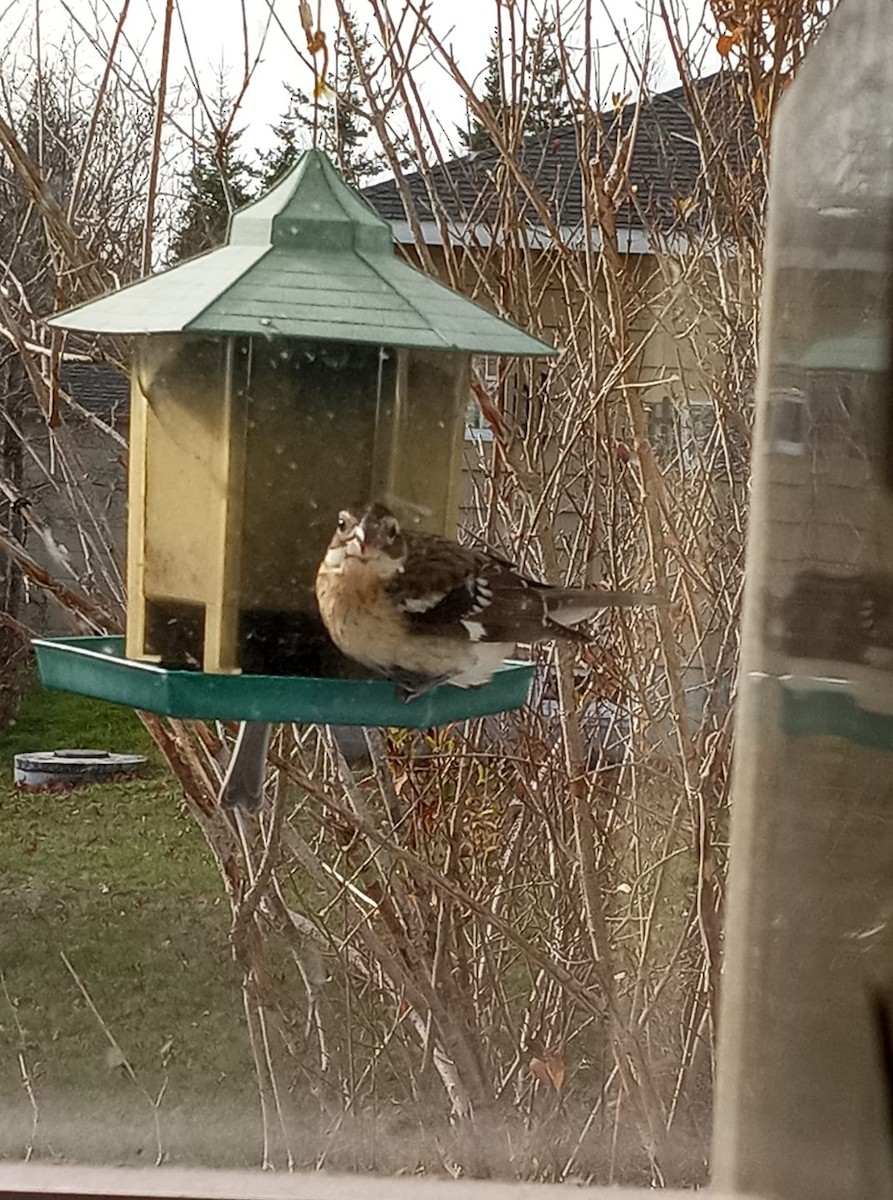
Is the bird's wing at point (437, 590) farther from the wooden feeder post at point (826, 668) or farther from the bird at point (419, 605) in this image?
the wooden feeder post at point (826, 668)

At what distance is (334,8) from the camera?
4.79ft

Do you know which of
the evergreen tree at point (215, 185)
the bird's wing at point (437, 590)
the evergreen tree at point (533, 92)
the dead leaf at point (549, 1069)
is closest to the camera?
the bird's wing at point (437, 590)

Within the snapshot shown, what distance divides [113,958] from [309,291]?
100 cm

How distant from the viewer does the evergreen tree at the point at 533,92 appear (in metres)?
1.51

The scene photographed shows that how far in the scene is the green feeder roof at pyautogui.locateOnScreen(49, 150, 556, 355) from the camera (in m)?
0.94

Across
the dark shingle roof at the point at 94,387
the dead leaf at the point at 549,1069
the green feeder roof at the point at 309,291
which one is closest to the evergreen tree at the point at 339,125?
the dark shingle roof at the point at 94,387

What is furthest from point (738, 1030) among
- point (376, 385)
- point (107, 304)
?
point (107, 304)

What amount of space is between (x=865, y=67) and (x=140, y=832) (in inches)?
43.6

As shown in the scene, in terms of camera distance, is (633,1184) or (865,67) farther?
(633,1184)

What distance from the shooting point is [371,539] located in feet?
3.31

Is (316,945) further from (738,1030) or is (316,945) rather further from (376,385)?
(376,385)

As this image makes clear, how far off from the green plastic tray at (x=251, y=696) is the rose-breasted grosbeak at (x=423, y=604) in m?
0.03

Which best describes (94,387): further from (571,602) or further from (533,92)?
(571,602)

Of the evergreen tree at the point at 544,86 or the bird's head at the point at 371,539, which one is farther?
the evergreen tree at the point at 544,86
